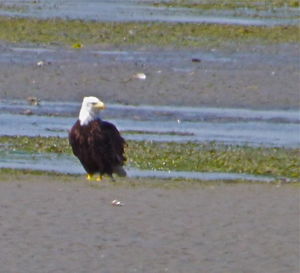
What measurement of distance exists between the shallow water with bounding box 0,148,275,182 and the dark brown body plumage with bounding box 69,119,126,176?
207mm

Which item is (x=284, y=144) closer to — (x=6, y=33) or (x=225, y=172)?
(x=225, y=172)

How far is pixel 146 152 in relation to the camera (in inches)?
485

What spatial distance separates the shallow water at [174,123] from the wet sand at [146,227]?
93.3 inches

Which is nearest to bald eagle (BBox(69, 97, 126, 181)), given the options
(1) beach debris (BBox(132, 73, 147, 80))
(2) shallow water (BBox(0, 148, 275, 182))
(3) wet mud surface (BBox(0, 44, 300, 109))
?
(2) shallow water (BBox(0, 148, 275, 182))

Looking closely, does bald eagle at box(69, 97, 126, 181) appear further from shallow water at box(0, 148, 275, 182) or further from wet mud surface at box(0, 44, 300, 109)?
wet mud surface at box(0, 44, 300, 109)

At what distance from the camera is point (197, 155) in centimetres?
1224

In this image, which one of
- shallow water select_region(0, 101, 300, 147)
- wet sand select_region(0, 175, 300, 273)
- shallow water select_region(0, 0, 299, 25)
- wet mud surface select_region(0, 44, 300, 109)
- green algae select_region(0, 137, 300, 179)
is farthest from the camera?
shallow water select_region(0, 0, 299, 25)

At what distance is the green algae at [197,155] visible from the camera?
11781 millimetres

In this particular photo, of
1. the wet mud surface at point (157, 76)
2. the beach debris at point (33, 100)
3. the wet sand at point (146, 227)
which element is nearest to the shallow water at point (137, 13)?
the wet mud surface at point (157, 76)

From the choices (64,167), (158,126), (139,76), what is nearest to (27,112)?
(158,126)

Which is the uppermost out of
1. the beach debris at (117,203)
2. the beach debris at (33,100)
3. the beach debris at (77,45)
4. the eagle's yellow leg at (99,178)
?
the beach debris at (117,203)

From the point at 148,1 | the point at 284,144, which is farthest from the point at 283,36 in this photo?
the point at 284,144

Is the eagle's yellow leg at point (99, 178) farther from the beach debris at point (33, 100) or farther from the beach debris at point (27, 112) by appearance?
the beach debris at point (33, 100)

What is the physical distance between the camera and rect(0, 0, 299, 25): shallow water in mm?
25120
